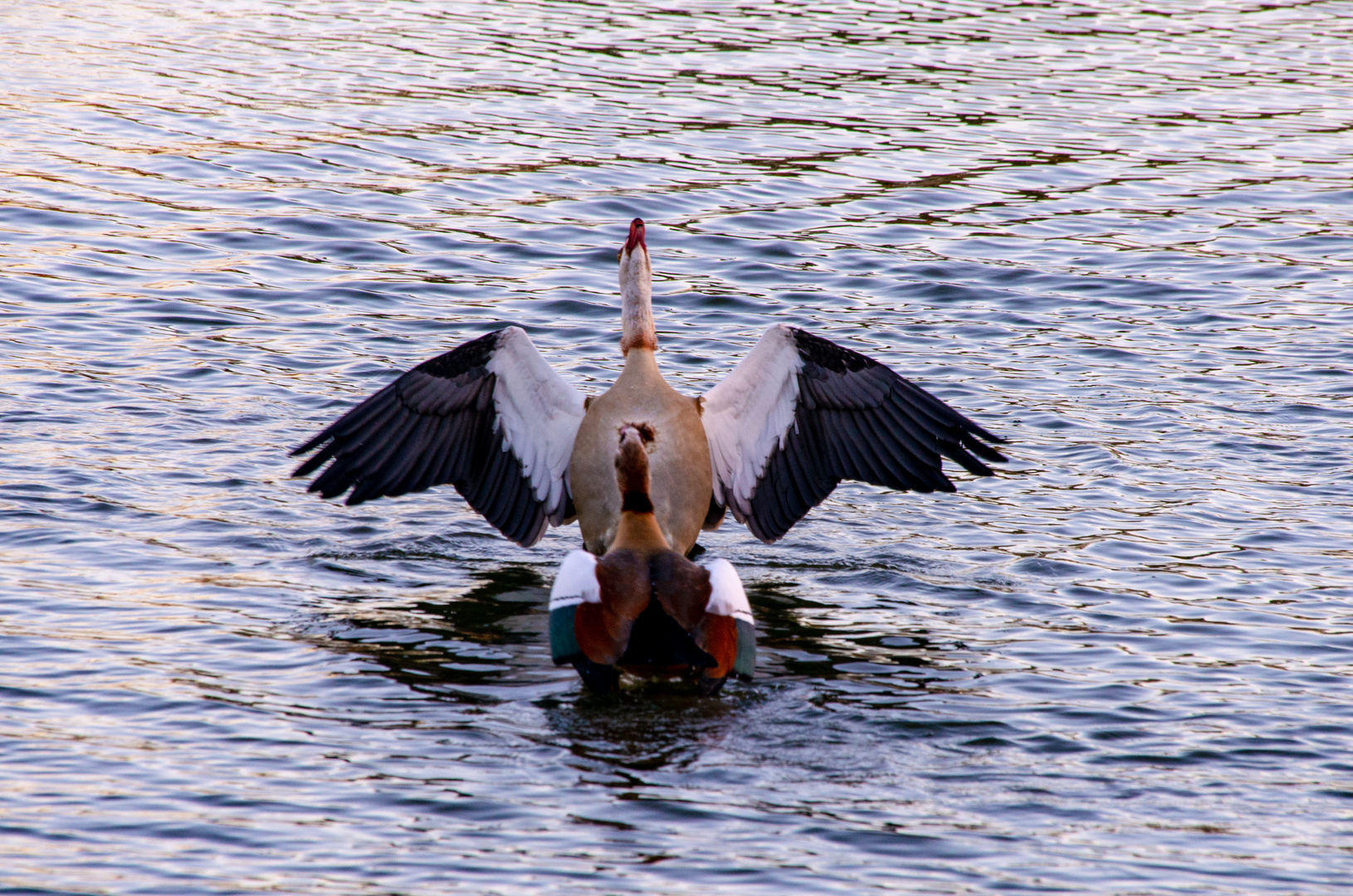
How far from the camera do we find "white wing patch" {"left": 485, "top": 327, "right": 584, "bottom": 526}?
8297 mm

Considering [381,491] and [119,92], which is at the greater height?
[119,92]

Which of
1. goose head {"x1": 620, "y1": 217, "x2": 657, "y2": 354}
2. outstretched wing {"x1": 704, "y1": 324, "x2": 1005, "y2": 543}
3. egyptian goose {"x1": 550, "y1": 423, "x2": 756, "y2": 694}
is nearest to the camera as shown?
egyptian goose {"x1": 550, "y1": 423, "x2": 756, "y2": 694}

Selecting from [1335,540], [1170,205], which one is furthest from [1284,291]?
[1335,540]

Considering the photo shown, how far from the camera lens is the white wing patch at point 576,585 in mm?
6633

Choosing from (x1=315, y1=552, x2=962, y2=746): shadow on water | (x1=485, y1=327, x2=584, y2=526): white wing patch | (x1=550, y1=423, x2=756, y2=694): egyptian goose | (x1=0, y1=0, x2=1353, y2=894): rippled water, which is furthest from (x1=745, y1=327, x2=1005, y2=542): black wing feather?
(x1=550, y1=423, x2=756, y2=694): egyptian goose

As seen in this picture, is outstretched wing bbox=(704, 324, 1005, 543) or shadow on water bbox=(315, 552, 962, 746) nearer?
shadow on water bbox=(315, 552, 962, 746)

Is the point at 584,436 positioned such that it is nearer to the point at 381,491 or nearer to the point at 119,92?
the point at 381,491

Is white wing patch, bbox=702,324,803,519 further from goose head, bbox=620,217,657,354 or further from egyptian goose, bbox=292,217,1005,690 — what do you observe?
goose head, bbox=620,217,657,354

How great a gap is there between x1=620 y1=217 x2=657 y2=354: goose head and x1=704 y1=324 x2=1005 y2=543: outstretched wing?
0.48 meters

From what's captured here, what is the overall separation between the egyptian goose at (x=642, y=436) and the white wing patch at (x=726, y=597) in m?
1.29

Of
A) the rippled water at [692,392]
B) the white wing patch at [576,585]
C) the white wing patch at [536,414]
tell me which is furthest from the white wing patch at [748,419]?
the white wing patch at [576,585]

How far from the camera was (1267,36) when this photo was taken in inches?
773

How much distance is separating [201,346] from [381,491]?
10.7ft

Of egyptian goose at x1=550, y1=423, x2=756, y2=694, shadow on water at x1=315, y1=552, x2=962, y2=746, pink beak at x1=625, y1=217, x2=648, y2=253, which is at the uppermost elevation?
pink beak at x1=625, y1=217, x2=648, y2=253
